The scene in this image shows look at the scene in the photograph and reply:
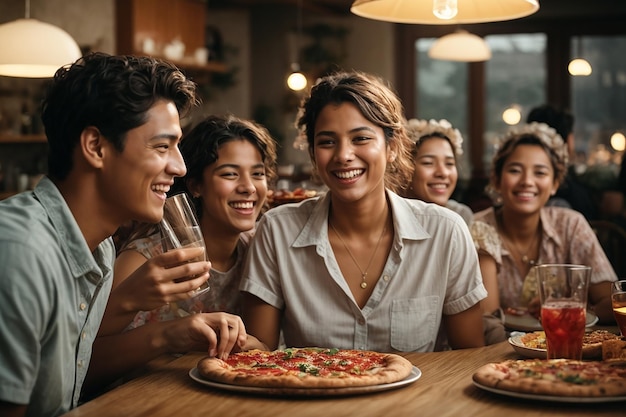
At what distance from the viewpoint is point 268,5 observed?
34.7 feet

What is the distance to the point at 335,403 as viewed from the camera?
1.80m

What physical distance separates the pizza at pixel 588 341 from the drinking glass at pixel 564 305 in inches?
4.0

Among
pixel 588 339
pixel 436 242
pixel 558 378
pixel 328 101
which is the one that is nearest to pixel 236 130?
pixel 328 101

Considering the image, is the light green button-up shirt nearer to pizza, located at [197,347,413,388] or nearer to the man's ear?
the man's ear

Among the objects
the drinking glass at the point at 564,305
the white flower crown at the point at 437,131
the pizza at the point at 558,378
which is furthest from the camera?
the white flower crown at the point at 437,131

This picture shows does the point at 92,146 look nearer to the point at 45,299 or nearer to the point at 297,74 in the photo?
the point at 45,299

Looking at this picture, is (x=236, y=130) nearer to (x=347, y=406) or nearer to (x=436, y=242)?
(x=436, y=242)

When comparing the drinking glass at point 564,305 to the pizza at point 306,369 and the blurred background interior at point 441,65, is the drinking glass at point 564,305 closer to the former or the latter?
the pizza at point 306,369

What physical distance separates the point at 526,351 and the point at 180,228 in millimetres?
879

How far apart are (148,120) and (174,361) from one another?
60 cm

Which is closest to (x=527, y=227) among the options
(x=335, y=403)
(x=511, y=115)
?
(x=335, y=403)

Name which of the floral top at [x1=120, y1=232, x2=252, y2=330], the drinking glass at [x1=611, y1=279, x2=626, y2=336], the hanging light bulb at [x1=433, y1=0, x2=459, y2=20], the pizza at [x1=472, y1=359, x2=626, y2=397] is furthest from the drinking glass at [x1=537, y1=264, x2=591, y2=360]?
the floral top at [x1=120, y1=232, x2=252, y2=330]

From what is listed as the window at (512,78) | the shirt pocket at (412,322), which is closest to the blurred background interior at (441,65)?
the window at (512,78)

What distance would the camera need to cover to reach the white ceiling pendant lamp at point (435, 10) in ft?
8.06
